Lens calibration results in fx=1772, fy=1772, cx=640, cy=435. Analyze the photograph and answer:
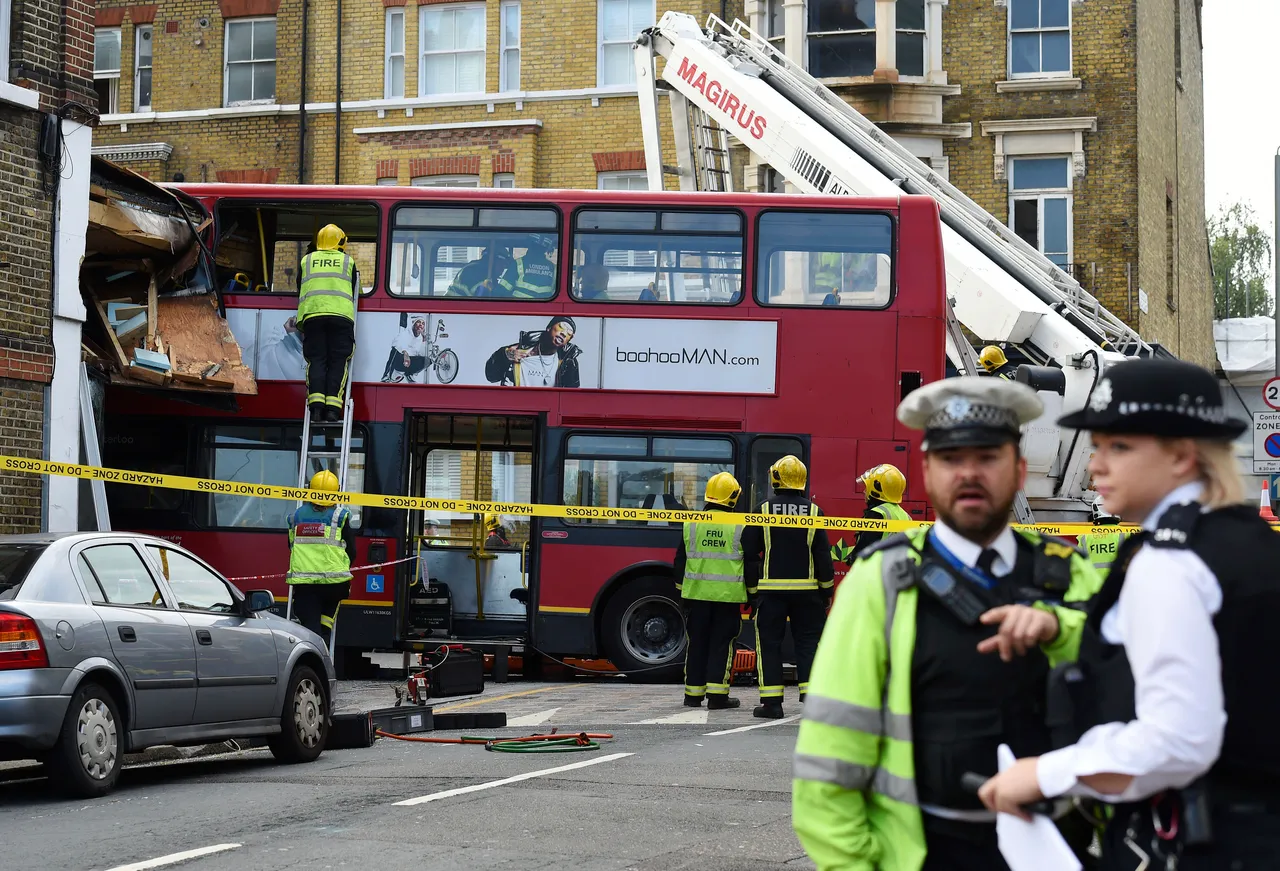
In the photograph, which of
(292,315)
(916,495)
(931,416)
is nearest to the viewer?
(931,416)

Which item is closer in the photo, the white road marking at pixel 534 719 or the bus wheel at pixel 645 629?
the white road marking at pixel 534 719

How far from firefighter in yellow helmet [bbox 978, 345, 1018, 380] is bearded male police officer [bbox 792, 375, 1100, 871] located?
1448 cm

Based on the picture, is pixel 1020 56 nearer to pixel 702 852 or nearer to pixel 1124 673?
pixel 702 852

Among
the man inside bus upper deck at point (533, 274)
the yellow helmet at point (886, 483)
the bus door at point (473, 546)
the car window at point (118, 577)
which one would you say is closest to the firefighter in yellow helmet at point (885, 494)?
the yellow helmet at point (886, 483)

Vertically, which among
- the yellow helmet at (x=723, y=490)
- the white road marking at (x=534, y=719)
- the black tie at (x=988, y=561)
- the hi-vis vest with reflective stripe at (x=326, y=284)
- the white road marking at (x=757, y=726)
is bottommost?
the white road marking at (x=534, y=719)

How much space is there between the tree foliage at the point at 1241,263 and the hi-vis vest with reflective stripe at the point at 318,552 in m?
60.2

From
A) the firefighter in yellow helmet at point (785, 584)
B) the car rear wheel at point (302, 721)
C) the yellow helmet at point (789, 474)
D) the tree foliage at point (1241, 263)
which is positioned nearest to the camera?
the car rear wheel at point (302, 721)

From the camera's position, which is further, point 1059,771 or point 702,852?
point 702,852

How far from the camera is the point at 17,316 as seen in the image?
14.9 m

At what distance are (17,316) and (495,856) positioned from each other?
9430 millimetres

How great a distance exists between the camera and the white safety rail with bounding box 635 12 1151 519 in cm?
1761

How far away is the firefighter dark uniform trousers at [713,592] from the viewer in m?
13.8

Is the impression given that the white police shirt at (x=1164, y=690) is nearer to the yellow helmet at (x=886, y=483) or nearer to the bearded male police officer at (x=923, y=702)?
the bearded male police officer at (x=923, y=702)

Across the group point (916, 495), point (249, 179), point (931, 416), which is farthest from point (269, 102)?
point (931, 416)
